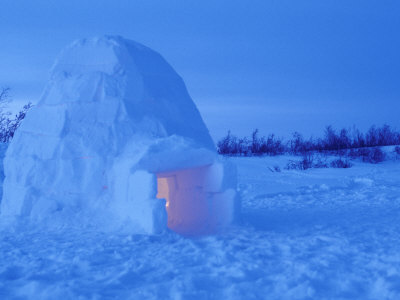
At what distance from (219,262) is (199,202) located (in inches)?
63.8

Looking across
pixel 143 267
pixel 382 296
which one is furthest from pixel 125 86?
pixel 382 296

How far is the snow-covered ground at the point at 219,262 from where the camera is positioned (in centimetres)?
304

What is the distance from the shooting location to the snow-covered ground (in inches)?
120

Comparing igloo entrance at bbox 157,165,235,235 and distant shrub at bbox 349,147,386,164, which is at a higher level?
distant shrub at bbox 349,147,386,164

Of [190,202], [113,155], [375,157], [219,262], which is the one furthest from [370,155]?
[219,262]

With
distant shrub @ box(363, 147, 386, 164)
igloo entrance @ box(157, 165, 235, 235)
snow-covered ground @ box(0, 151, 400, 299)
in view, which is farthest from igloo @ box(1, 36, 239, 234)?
distant shrub @ box(363, 147, 386, 164)

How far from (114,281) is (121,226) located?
1.41 meters

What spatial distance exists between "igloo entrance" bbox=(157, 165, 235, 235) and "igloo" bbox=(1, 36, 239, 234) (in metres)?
0.01

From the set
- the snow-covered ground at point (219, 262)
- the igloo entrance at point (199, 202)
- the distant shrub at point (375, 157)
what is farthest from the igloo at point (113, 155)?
the distant shrub at point (375, 157)

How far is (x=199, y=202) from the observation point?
529cm

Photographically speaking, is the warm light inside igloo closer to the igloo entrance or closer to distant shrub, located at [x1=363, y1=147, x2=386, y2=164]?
the igloo entrance

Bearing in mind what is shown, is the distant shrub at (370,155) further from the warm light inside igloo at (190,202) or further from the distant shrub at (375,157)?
the warm light inside igloo at (190,202)

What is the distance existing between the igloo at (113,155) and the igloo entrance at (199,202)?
0.04 ft

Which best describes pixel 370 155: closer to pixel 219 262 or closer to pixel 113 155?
pixel 113 155
